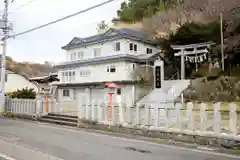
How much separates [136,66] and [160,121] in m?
23.0

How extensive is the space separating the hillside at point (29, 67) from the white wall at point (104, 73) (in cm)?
3160

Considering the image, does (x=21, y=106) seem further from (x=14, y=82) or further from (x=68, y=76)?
(x=14, y=82)

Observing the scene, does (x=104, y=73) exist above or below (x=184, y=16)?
below

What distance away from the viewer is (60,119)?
18.2 metres

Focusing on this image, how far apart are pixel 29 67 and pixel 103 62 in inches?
1808

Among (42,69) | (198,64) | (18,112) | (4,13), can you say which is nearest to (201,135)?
(18,112)

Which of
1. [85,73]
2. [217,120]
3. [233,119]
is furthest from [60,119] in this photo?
[85,73]

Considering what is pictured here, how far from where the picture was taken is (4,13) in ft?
80.9

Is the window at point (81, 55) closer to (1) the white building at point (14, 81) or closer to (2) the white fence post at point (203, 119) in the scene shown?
(1) the white building at point (14, 81)

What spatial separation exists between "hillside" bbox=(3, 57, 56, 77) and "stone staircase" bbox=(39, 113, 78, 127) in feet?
163

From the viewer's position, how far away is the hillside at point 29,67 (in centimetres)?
6900

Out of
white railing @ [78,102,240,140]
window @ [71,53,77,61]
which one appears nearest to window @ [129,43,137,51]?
window @ [71,53,77,61]

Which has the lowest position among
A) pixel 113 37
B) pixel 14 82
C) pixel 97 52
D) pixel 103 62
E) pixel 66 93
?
pixel 66 93

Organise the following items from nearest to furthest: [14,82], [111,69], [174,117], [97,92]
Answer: [174,117] → [111,69] → [97,92] → [14,82]
